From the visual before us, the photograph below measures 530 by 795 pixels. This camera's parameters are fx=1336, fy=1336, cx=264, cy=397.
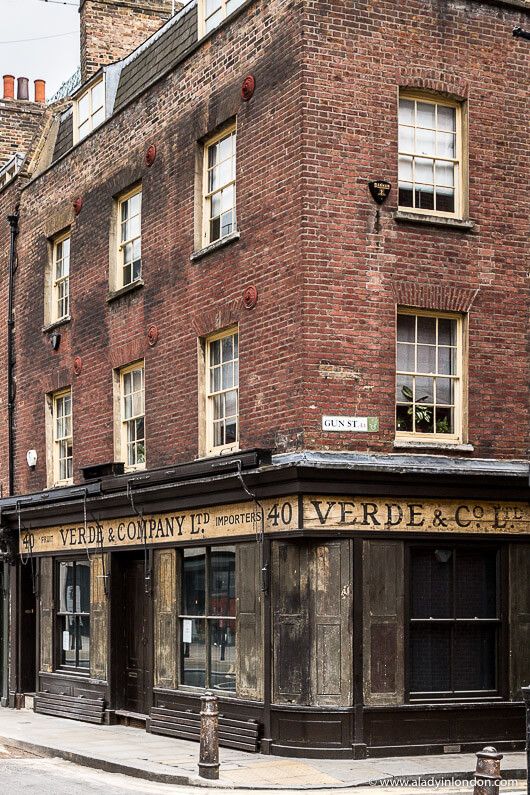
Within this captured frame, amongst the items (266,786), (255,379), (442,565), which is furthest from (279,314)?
(266,786)

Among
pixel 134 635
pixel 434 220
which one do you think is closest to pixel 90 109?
pixel 434 220

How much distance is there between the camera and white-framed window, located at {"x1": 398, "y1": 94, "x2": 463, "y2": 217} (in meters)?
17.6

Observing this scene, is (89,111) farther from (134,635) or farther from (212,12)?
(134,635)

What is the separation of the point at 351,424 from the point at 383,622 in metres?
2.48

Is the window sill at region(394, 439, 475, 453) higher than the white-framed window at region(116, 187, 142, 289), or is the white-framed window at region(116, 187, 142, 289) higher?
the white-framed window at region(116, 187, 142, 289)

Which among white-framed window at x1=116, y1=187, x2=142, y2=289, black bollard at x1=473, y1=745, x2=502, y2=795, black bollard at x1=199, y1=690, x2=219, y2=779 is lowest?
black bollard at x1=199, y1=690, x2=219, y2=779

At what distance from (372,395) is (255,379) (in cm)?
172

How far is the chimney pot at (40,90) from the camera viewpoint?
33.4 metres

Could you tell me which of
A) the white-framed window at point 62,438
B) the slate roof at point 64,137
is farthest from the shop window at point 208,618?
the slate roof at point 64,137

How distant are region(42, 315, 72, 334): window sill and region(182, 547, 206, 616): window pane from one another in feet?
21.4

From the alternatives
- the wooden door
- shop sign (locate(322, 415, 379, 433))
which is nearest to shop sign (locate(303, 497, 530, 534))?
shop sign (locate(322, 415, 379, 433))

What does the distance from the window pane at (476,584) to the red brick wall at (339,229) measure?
4.54ft

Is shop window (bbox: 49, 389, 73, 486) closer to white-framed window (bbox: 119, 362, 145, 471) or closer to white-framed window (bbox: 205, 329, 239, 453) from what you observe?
white-framed window (bbox: 119, 362, 145, 471)

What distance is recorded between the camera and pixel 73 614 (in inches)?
917
